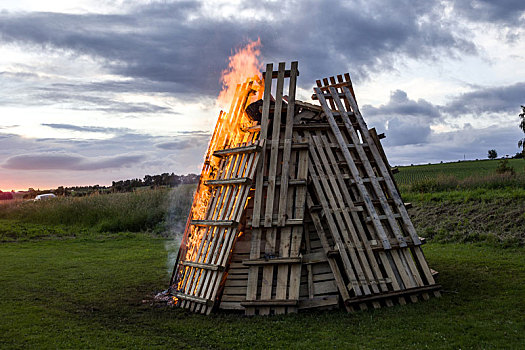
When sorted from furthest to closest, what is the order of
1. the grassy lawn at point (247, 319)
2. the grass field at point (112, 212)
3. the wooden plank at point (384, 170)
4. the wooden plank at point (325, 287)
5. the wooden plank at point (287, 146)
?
the grass field at point (112, 212)
the wooden plank at point (384, 170)
the wooden plank at point (287, 146)
the wooden plank at point (325, 287)
the grassy lawn at point (247, 319)

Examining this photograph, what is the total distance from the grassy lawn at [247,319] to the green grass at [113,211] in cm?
1080

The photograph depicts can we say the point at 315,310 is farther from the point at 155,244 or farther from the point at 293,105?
the point at 155,244

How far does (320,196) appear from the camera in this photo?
31.3 feet

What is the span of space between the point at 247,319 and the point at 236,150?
11.5ft

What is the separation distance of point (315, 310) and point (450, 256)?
24.1 ft

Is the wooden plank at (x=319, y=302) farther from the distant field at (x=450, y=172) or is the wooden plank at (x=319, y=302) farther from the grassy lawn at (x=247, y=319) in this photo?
the distant field at (x=450, y=172)

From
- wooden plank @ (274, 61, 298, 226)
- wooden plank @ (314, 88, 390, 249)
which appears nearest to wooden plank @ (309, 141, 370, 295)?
wooden plank @ (274, 61, 298, 226)

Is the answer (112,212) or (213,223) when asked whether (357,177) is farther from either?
(112,212)

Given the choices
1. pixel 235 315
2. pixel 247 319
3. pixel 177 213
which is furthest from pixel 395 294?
pixel 177 213

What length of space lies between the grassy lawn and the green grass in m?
10.8

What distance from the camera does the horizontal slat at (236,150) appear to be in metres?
9.87

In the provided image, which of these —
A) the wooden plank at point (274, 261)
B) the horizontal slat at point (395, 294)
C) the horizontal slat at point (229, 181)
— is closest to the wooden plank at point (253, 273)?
the wooden plank at point (274, 261)

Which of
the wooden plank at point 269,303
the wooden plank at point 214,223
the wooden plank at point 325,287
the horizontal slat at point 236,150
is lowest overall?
the wooden plank at point 269,303

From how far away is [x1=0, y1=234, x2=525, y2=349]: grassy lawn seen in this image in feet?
24.9
